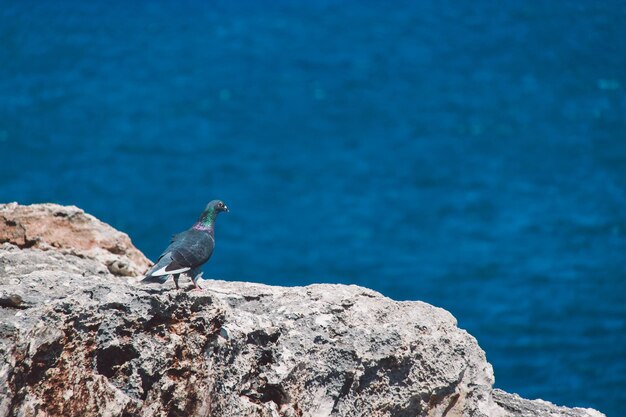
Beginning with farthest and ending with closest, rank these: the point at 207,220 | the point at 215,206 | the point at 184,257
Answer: the point at 215,206, the point at 207,220, the point at 184,257

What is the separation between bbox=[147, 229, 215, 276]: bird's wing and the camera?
5.27 m

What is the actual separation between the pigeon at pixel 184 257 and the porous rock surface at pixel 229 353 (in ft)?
0.91

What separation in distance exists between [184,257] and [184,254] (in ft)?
0.07

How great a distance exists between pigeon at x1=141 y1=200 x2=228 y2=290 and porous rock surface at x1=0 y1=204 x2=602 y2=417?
0.91ft

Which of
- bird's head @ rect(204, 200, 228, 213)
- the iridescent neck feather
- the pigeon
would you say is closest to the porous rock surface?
the pigeon

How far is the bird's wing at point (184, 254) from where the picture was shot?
17.3 feet

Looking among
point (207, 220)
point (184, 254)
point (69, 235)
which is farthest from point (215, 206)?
point (184, 254)

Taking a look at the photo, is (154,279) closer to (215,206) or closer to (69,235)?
(215,206)

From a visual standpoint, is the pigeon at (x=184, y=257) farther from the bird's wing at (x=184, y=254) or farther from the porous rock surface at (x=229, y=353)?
the porous rock surface at (x=229, y=353)

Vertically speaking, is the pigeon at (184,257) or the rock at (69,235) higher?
the rock at (69,235)

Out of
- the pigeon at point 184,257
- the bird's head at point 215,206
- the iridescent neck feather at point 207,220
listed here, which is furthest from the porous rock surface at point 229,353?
the bird's head at point 215,206

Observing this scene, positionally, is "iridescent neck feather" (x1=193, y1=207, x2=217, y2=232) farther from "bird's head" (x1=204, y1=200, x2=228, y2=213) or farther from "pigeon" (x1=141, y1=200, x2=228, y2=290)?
"pigeon" (x1=141, y1=200, x2=228, y2=290)

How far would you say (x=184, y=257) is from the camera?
540 cm

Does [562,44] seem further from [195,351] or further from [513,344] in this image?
[195,351]
